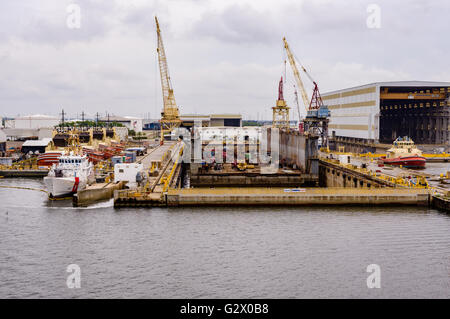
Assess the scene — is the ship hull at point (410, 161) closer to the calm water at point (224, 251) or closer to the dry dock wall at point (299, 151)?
the dry dock wall at point (299, 151)

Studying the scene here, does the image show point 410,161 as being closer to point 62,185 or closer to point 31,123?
point 62,185

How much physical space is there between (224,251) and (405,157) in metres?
57.4

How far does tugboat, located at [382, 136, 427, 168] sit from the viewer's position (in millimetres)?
81750

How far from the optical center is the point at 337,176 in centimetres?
7456

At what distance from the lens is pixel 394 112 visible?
13300 centimetres

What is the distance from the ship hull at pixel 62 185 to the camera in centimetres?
5641

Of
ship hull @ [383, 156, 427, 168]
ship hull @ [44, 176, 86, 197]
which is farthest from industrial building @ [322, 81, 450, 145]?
ship hull @ [44, 176, 86, 197]

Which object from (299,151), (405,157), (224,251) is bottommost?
(224,251)

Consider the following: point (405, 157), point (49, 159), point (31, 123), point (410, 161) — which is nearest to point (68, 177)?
point (49, 159)

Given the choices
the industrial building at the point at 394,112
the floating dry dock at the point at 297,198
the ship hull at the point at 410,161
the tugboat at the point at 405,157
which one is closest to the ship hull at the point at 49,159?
the floating dry dock at the point at 297,198

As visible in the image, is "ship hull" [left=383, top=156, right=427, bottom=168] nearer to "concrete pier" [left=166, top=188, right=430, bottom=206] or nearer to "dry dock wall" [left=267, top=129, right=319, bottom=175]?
"dry dock wall" [left=267, top=129, right=319, bottom=175]

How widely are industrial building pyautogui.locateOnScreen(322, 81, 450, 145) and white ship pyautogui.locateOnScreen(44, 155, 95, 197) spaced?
7772 cm
